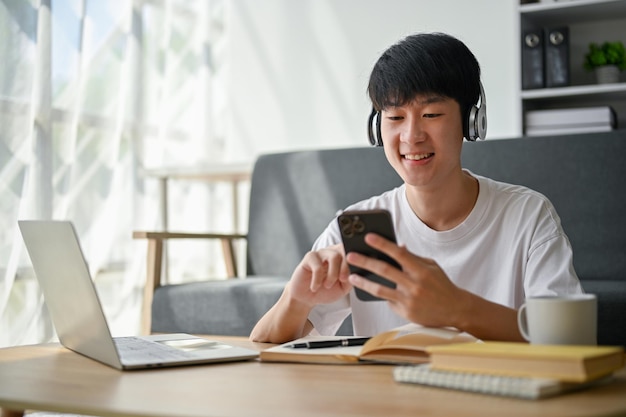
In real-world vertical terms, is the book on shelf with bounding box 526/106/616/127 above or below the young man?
above

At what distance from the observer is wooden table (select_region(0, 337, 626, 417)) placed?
694mm

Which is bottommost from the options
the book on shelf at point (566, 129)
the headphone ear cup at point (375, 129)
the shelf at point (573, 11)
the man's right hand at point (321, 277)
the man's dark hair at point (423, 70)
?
the man's right hand at point (321, 277)

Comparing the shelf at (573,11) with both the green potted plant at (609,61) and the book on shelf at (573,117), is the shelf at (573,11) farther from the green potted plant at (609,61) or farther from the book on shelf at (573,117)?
the book on shelf at (573,117)

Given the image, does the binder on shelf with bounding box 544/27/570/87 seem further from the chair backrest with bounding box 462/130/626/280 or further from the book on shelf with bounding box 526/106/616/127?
the chair backrest with bounding box 462/130/626/280

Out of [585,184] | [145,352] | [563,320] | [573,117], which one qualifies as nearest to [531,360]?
[563,320]

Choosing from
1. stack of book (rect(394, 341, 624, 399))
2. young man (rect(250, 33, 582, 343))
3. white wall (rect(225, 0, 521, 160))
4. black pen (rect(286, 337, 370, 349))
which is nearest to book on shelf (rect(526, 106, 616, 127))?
white wall (rect(225, 0, 521, 160))

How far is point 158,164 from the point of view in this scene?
353 cm

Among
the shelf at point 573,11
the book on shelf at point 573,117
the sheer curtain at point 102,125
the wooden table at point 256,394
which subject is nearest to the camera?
the wooden table at point 256,394

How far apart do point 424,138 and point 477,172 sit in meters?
1.29

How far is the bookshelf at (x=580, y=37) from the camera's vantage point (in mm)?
3107

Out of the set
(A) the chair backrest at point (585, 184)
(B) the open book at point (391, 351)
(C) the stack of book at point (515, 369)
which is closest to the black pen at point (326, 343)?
(B) the open book at point (391, 351)

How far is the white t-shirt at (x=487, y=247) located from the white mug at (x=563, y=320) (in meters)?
0.41

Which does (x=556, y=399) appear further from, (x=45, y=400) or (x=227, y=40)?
(x=227, y=40)

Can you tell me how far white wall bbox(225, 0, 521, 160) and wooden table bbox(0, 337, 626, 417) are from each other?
2.73 m
